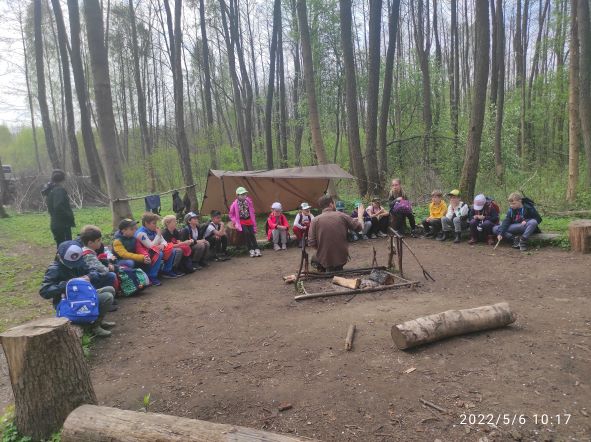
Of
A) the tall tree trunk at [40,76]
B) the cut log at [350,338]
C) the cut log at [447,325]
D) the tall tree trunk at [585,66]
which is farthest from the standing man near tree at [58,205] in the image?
the tall tree trunk at [40,76]

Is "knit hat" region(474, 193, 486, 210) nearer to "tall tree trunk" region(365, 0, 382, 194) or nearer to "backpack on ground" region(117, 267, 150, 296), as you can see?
"tall tree trunk" region(365, 0, 382, 194)

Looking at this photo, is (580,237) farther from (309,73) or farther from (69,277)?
(309,73)

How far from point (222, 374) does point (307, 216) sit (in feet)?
17.9

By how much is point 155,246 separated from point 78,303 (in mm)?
2409

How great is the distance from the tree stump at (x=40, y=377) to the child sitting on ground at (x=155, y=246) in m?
3.61

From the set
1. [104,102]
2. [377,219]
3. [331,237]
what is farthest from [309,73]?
[331,237]

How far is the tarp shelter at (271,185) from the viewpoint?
10.7m

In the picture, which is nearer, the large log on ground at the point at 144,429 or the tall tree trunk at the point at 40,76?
the large log on ground at the point at 144,429

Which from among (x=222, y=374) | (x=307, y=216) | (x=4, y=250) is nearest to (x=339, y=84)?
(x=307, y=216)

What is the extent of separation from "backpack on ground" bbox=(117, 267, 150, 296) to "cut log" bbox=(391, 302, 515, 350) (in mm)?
3982

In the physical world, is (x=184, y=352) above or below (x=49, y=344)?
below

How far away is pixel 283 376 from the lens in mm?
3373

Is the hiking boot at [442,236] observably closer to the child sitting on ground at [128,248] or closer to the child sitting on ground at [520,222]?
the child sitting on ground at [520,222]

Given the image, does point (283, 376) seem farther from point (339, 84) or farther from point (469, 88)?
point (469, 88)
